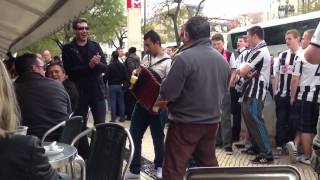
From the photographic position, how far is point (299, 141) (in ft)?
23.4

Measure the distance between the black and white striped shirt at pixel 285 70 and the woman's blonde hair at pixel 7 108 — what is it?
5584mm

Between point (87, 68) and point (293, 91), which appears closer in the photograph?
point (87, 68)

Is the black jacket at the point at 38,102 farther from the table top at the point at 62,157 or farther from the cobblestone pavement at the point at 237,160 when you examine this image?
the cobblestone pavement at the point at 237,160

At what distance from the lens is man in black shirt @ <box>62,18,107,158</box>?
20.9 ft

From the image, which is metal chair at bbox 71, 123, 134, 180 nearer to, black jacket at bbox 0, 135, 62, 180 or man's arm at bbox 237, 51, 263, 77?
black jacket at bbox 0, 135, 62, 180

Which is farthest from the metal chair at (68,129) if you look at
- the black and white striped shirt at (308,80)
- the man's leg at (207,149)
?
the black and white striped shirt at (308,80)

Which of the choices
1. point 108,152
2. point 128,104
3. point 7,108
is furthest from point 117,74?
point 7,108

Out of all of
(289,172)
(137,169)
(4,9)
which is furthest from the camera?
(4,9)

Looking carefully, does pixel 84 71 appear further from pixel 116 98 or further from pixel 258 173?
pixel 116 98

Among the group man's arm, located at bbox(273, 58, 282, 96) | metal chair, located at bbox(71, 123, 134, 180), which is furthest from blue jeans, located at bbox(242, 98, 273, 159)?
metal chair, located at bbox(71, 123, 134, 180)

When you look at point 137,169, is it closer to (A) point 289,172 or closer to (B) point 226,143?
(B) point 226,143

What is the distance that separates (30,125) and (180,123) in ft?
4.45

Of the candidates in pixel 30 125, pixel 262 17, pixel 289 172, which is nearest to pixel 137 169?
pixel 30 125

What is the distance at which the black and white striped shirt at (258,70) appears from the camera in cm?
661
